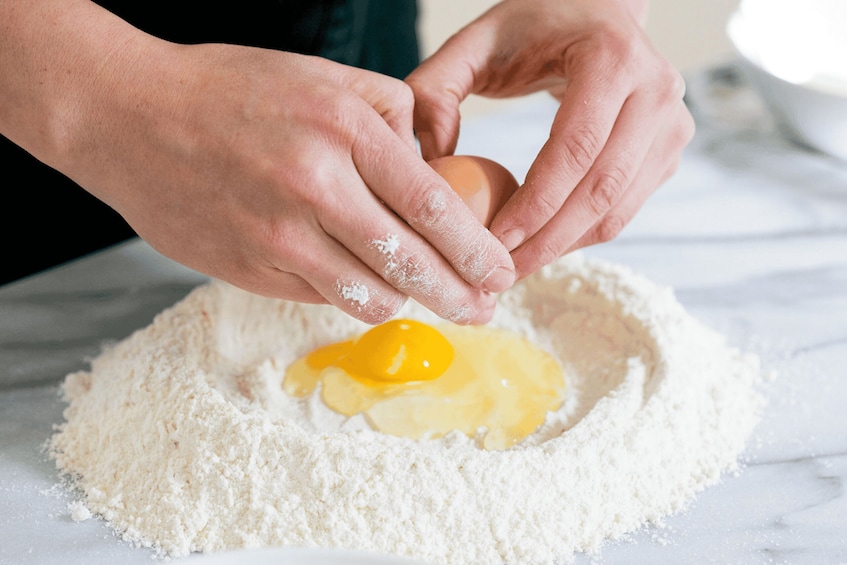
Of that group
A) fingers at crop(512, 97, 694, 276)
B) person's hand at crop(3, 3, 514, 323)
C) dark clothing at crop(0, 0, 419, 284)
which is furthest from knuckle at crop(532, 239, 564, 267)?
dark clothing at crop(0, 0, 419, 284)

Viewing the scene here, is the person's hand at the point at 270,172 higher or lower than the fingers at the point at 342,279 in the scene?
higher

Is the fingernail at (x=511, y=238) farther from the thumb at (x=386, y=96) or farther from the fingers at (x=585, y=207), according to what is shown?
the thumb at (x=386, y=96)

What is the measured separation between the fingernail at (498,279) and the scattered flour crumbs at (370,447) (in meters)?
0.16

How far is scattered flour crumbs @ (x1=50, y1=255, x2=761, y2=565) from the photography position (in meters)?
0.82

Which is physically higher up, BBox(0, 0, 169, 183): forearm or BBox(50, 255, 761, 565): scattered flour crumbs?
BBox(0, 0, 169, 183): forearm

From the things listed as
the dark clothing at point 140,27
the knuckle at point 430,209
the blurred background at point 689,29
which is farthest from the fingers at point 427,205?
the blurred background at point 689,29

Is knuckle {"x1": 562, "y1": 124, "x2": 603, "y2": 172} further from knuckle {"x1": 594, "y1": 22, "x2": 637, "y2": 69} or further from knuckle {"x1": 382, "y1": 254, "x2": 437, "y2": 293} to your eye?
knuckle {"x1": 382, "y1": 254, "x2": 437, "y2": 293}

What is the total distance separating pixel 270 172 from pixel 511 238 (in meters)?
0.27

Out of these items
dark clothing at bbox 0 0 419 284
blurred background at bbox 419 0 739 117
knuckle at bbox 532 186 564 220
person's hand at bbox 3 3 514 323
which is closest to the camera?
person's hand at bbox 3 3 514 323

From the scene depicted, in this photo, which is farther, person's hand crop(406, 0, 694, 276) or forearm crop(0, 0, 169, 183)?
person's hand crop(406, 0, 694, 276)

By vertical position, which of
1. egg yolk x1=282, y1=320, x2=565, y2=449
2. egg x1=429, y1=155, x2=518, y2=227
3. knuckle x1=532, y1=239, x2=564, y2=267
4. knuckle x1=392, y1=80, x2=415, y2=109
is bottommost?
egg yolk x1=282, y1=320, x2=565, y2=449

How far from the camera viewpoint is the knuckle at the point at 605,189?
3.08ft

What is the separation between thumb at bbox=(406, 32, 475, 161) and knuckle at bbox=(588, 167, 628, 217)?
0.18 m

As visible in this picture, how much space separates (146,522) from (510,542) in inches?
14.0
